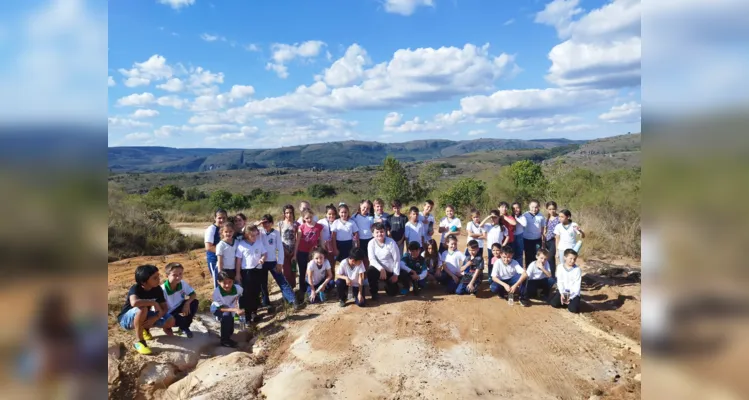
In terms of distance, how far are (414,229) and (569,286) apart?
255 cm

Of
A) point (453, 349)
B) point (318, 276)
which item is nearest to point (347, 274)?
point (318, 276)

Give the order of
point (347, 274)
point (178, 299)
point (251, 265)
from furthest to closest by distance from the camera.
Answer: point (347, 274), point (251, 265), point (178, 299)

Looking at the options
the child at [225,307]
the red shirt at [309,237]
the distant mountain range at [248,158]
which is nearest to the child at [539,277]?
the red shirt at [309,237]

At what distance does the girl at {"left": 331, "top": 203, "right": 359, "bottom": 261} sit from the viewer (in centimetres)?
710

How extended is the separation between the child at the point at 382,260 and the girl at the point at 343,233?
45 centimetres

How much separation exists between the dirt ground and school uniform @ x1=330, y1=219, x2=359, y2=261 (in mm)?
859

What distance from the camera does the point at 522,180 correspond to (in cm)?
1783

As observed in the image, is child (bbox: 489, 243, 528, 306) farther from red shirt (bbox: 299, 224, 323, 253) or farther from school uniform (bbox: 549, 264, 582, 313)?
red shirt (bbox: 299, 224, 323, 253)

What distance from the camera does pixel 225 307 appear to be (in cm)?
572

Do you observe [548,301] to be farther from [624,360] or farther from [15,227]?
[15,227]

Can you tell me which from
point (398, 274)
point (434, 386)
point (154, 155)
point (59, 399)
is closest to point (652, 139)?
point (59, 399)

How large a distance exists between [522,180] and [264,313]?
13917 mm

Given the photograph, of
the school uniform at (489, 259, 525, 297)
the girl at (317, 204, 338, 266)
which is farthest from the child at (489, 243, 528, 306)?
the girl at (317, 204, 338, 266)

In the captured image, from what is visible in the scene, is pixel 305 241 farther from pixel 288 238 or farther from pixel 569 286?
pixel 569 286
